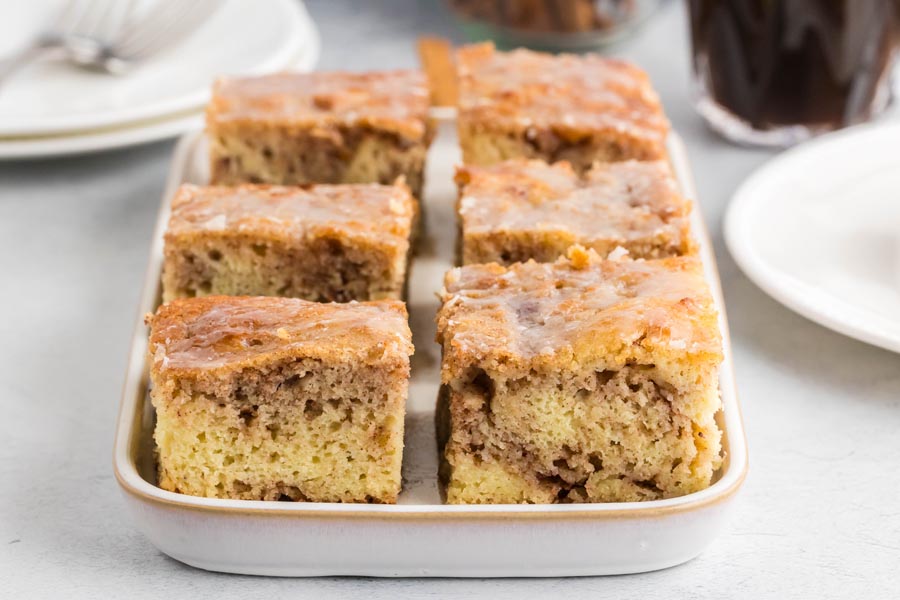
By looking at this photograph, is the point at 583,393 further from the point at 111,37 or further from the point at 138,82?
the point at 111,37

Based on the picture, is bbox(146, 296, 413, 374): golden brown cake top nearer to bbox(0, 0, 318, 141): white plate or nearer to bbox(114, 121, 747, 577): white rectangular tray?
bbox(114, 121, 747, 577): white rectangular tray

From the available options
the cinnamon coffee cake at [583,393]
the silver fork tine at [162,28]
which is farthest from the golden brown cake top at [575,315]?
the silver fork tine at [162,28]

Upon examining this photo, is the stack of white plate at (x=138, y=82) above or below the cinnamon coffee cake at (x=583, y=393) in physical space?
below

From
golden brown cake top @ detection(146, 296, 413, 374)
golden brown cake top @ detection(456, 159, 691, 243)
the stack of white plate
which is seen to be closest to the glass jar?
golden brown cake top @ detection(456, 159, 691, 243)

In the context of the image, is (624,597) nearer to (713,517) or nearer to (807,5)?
(713,517)

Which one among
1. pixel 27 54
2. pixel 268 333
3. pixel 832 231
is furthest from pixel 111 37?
pixel 832 231

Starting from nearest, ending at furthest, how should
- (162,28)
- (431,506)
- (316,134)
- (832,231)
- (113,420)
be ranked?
(431,506) → (113,420) → (316,134) → (832,231) → (162,28)

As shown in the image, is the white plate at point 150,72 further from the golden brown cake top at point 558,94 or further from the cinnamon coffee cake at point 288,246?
the cinnamon coffee cake at point 288,246
